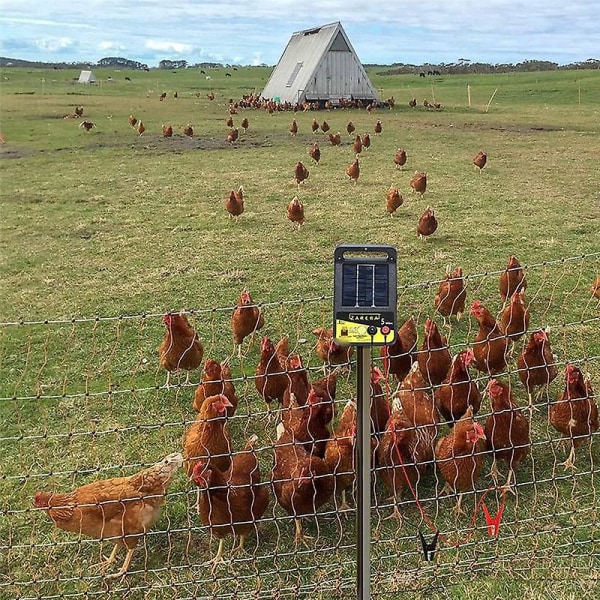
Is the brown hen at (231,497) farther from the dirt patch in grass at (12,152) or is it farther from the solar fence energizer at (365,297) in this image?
the dirt patch in grass at (12,152)

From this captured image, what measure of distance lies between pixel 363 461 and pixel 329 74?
26.3 m

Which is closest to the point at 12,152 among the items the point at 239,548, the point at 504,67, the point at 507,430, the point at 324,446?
the point at 324,446

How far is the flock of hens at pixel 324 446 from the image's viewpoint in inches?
119

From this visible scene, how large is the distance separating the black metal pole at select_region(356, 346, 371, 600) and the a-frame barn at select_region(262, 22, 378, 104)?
2534 centimetres

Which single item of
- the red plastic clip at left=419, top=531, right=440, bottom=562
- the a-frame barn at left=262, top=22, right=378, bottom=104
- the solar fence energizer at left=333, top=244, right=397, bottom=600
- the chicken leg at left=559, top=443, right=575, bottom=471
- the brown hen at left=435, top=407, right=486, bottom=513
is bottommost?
the red plastic clip at left=419, top=531, right=440, bottom=562

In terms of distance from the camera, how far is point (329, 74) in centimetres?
2645

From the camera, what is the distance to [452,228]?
8.91m

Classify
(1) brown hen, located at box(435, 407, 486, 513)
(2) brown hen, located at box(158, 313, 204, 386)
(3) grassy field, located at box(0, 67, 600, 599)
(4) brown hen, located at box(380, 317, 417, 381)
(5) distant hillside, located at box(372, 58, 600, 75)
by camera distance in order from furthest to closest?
(5) distant hillside, located at box(372, 58, 600, 75)
(2) brown hen, located at box(158, 313, 204, 386)
(4) brown hen, located at box(380, 317, 417, 381)
(1) brown hen, located at box(435, 407, 486, 513)
(3) grassy field, located at box(0, 67, 600, 599)

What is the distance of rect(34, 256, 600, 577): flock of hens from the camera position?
3.04 m

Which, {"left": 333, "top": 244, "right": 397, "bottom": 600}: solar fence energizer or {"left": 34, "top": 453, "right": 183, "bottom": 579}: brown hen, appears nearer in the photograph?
{"left": 333, "top": 244, "right": 397, "bottom": 600}: solar fence energizer

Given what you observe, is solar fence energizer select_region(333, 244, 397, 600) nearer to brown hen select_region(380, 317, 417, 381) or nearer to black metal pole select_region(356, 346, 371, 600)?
black metal pole select_region(356, 346, 371, 600)

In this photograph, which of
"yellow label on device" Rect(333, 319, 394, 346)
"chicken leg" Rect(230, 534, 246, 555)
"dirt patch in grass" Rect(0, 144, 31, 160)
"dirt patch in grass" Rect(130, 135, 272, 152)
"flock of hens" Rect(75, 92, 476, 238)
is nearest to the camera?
"yellow label on device" Rect(333, 319, 394, 346)

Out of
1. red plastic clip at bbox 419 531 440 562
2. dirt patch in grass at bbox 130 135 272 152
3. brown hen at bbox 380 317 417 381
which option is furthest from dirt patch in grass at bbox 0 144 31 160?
red plastic clip at bbox 419 531 440 562

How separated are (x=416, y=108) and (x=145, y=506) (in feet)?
85.6
